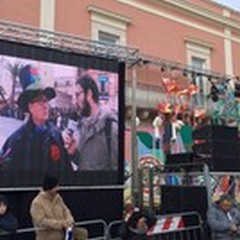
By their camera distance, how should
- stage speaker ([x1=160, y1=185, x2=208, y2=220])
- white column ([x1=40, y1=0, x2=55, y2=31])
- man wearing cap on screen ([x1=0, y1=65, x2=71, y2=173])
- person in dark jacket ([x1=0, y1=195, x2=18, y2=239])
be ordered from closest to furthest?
1. person in dark jacket ([x1=0, y1=195, x2=18, y2=239])
2. man wearing cap on screen ([x1=0, y1=65, x2=71, y2=173])
3. stage speaker ([x1=160, y1=185, x2=208, y2=220])
4. white column ([x1=40, y1=0, x2=55, y2=31])

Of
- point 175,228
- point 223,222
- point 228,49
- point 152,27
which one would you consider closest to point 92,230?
point 175,228

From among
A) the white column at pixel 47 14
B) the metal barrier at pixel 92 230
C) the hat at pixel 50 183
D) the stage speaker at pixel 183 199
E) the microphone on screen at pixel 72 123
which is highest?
the white column at pixel 47 14

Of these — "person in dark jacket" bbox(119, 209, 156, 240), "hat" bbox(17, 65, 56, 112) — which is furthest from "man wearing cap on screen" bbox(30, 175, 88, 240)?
"hat" bbox(17, 65, 56, 112)

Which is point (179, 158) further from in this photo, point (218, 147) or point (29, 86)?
point (29, 86)

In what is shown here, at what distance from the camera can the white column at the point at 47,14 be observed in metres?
14.7

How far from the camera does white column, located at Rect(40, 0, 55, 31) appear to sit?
48.2 ft

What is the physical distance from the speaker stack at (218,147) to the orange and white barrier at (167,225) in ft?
5.04

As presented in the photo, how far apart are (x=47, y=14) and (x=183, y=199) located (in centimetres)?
691

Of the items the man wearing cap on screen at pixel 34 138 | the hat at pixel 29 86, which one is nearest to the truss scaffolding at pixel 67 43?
the hat at pixel 29 86

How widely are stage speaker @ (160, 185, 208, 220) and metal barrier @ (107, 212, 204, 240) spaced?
0.24 meters

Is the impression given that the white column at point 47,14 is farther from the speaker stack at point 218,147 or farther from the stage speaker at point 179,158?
the speaker stack at point 218,147

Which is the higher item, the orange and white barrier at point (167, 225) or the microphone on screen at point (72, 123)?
the microphone on screen at point (72, 123)

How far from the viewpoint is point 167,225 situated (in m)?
8.79

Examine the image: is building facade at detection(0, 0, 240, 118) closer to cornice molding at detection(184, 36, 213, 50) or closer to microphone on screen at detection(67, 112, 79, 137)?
cornice molding at detection(184, 36, 213, 50)
